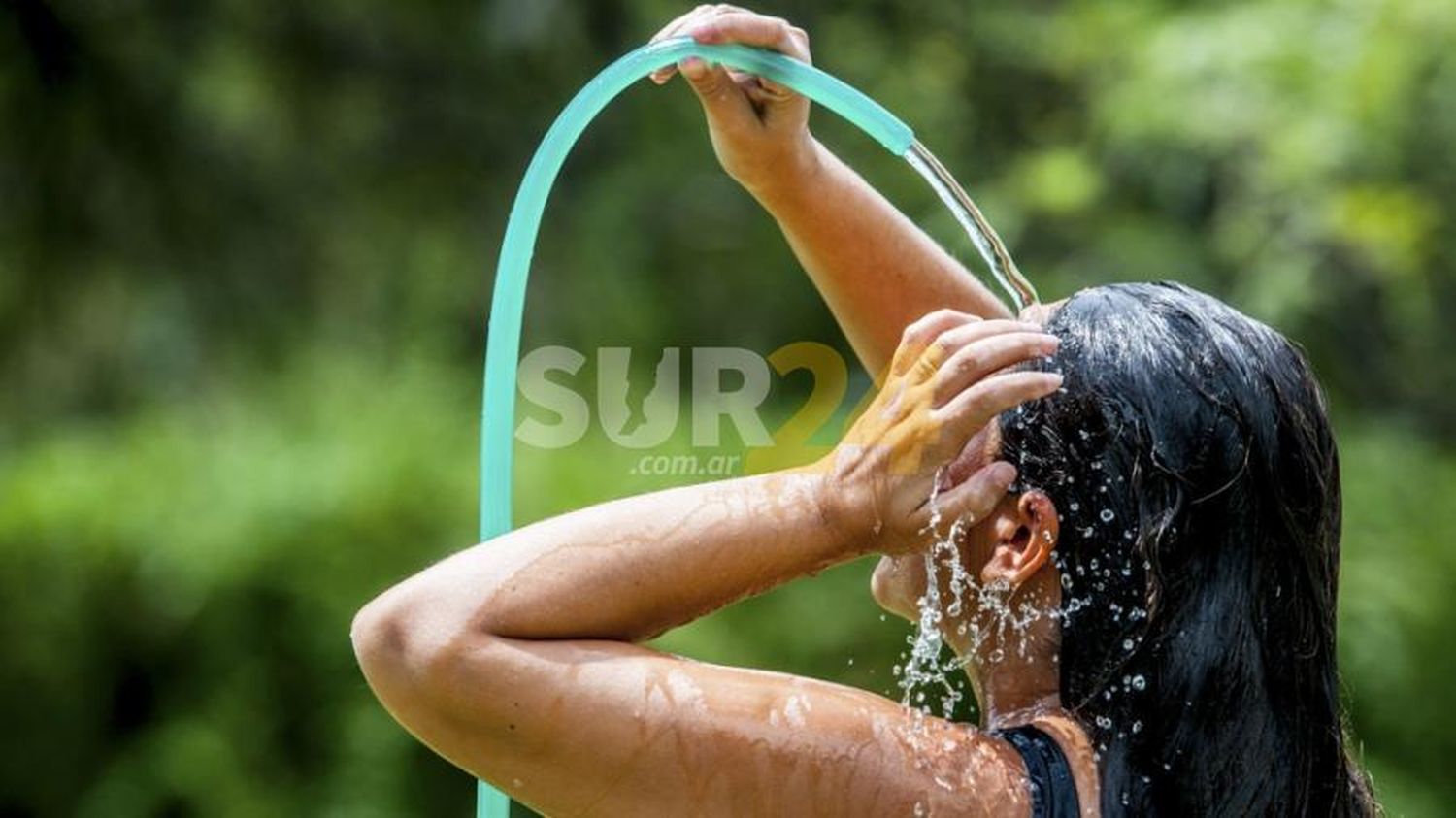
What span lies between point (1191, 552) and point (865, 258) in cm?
80

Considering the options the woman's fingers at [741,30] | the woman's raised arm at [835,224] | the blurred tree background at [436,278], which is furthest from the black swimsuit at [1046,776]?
the blurred tree background at [436,278]

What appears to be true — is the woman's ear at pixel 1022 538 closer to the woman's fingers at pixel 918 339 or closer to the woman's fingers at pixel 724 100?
the woman's fingers at pixel 918 339

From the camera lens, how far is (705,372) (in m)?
7.77

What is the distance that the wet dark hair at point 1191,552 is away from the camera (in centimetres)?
214

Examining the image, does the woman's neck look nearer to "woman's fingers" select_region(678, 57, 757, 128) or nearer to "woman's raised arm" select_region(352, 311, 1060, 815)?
"woman's raised arm" select_region(352, 311, 1060, 815)

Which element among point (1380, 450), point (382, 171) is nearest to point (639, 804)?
point (1380, 450)

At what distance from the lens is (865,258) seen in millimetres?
2812

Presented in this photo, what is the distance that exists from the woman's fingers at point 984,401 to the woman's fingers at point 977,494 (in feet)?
0.29

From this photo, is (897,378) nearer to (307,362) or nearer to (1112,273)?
(1112,273)

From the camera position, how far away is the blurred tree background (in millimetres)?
6008

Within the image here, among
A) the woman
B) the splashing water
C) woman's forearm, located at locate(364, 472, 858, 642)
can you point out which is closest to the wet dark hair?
the woman

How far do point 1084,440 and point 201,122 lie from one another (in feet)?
20.3

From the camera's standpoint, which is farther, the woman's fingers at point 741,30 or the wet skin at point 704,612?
the woman's fingers at point 741,30

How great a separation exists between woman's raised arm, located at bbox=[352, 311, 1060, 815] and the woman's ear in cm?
7
